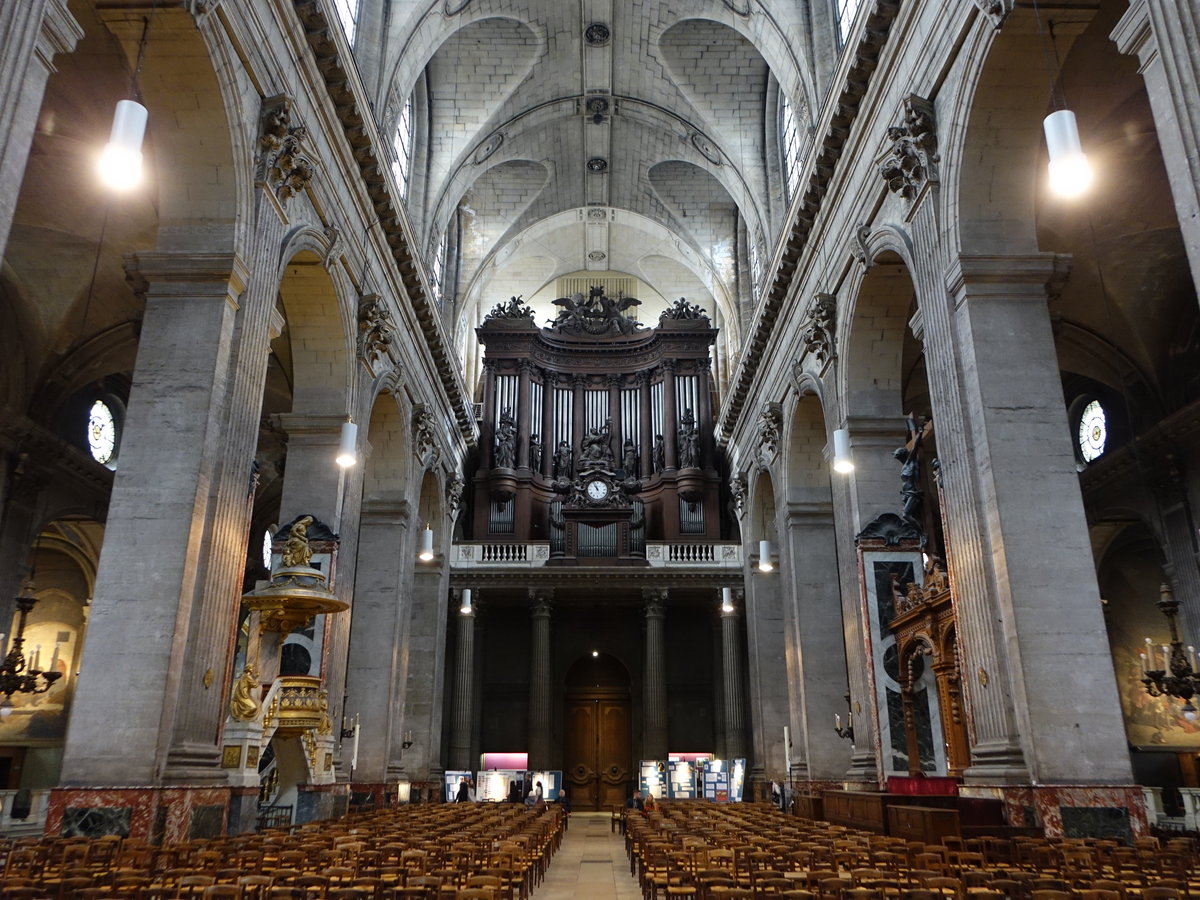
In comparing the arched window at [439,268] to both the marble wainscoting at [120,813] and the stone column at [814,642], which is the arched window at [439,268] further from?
the marble wainscoting at [120,813]

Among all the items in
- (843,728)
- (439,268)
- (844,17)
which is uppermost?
(439,268)

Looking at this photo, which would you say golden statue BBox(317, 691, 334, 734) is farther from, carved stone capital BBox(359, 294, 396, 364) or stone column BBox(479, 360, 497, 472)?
stone column BBox(479, 360, 497, 472)

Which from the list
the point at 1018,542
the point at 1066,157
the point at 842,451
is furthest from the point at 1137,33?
the point at 842,451

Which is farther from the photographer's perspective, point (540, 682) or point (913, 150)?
point (540, 682)

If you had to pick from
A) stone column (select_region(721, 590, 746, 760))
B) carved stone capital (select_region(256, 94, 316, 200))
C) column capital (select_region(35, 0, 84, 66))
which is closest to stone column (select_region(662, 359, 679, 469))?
stone column (select_region(721, 590, 746, 760))

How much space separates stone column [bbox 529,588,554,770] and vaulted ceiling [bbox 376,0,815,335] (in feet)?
31.5

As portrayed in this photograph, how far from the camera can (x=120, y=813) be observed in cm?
877

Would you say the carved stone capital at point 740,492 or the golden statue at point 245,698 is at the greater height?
the carved stone capital at point 740,492

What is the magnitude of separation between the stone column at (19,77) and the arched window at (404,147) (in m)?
13.7

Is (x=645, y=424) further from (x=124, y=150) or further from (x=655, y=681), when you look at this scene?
(x=124, y=150)

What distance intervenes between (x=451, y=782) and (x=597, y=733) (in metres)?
6.69

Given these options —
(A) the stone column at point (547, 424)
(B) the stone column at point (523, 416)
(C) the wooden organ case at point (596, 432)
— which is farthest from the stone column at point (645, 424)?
(B) the stone column at point (523, 416)

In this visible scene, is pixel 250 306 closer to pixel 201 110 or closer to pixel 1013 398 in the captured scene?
pixel 201 110

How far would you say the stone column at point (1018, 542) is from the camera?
9.22 meters
